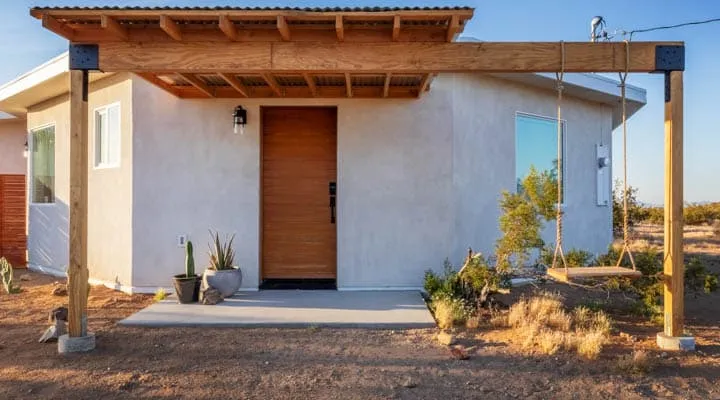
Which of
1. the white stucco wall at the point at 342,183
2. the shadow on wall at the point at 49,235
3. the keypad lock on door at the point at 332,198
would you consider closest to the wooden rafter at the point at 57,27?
the white stucco wall at the point at 342,183

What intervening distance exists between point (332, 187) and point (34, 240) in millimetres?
6746

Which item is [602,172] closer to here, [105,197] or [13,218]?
[105,197]

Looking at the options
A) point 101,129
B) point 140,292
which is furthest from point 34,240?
point 140,292

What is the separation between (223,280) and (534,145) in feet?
18.1

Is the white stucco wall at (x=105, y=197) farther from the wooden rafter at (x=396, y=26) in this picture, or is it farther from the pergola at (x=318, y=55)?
the wooden rafter at (x=396, y=26)

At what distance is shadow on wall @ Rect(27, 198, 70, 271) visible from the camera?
970 centimetres

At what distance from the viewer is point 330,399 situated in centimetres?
383

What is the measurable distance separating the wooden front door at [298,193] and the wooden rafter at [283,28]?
119 inches

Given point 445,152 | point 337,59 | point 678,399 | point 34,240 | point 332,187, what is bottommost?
point 678,399

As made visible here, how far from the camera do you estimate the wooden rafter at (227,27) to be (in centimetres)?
471

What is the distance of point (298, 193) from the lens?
800 cm

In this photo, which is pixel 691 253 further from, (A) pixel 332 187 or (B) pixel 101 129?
(B) pixel 101 129

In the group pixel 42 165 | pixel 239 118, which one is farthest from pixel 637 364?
pixel 42 165

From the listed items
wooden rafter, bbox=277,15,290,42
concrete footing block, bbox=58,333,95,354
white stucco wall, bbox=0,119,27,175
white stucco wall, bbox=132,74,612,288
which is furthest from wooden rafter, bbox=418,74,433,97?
white stucco wall, bbox=0,119,27,175
